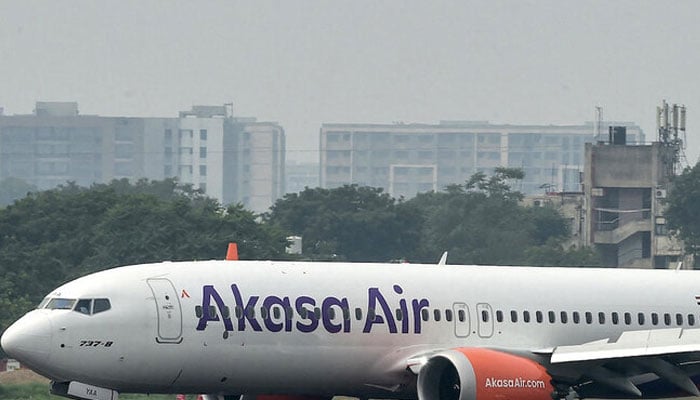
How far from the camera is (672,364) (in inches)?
1590

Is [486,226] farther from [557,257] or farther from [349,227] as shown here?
[349,227]

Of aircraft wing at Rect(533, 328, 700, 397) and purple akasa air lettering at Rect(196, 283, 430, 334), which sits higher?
purple akasa air lettering at Rect(196, 283, 430, 334)

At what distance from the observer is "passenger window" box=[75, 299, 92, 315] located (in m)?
37.0

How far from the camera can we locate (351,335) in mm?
39344

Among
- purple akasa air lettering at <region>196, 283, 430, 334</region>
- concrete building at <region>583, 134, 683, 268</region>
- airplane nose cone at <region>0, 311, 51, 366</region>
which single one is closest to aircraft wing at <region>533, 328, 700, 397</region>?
purple akasa air lettering at <region>196, 283, 430, 334</region>

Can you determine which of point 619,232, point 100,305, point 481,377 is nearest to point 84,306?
point 100,305

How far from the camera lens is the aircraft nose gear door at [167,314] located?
3734cm

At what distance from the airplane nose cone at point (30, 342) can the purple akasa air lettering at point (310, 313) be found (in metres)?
3.08

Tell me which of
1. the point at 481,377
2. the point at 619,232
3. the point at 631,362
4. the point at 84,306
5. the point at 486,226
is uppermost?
the point at 486,226

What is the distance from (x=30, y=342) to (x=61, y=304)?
1.23 metres

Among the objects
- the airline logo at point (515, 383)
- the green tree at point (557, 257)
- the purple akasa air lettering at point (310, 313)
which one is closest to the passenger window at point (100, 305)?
the purple akasa air lettering at point (310, 313)

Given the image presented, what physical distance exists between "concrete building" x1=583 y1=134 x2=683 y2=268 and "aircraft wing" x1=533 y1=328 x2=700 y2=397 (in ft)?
376

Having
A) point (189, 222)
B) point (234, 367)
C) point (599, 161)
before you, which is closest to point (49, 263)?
point (189, 222)

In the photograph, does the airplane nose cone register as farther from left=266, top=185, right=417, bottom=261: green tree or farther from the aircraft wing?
left=266, top=185, right=417, bottom=261: green tree
